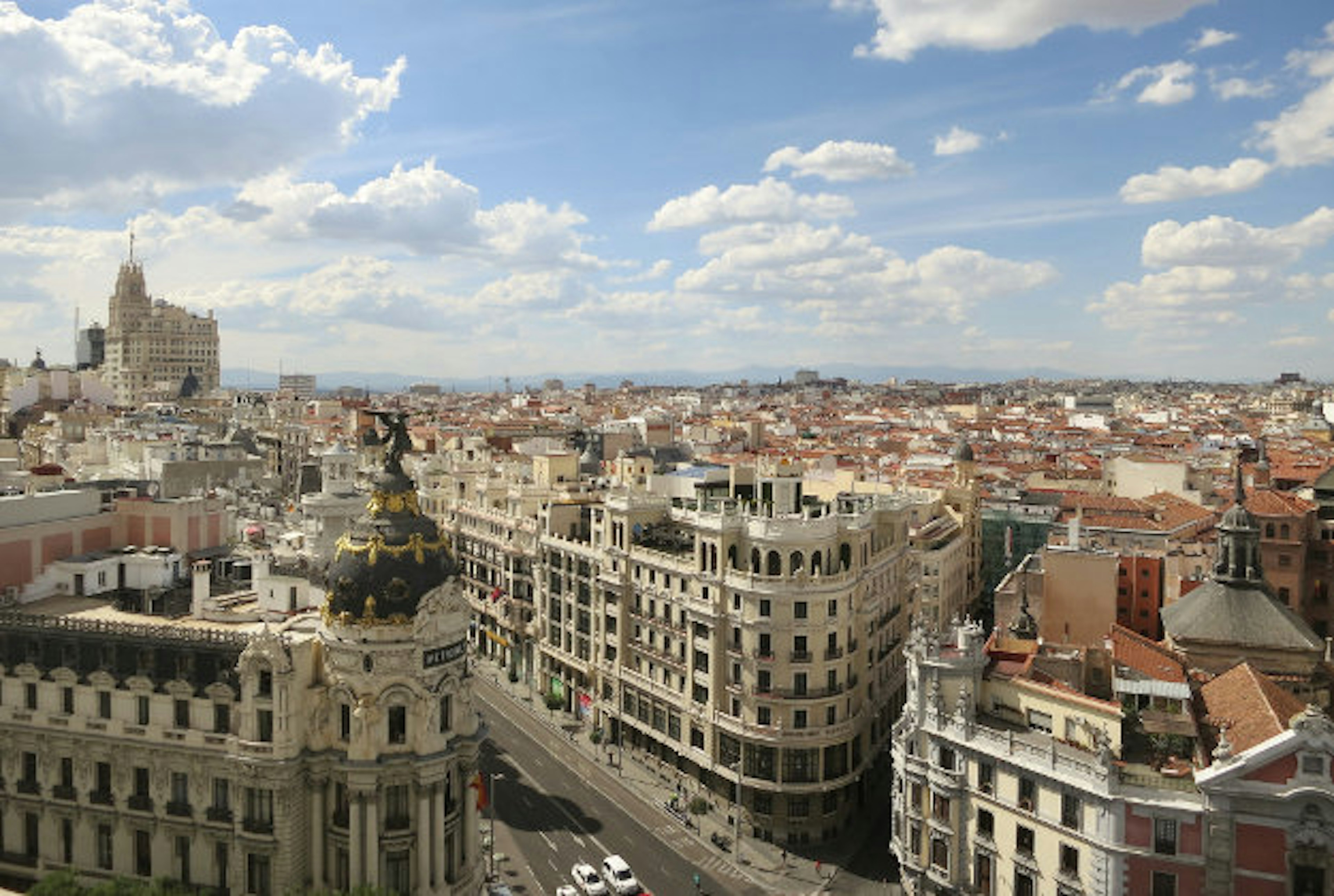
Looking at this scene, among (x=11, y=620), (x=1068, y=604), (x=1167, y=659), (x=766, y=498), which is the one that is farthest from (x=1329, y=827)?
(x=11, y=620)

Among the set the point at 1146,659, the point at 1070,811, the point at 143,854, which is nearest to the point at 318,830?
the point at 143,854

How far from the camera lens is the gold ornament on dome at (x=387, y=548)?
2307 inches

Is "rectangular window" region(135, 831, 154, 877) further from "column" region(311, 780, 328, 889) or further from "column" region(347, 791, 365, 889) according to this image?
"column" region(347, 791, 365, 889)

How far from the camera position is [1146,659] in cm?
6531

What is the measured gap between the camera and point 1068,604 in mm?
76188

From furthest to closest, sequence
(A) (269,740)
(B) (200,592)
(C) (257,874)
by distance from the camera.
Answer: (B) (200,592)
(C) (257,874)
(A) (269,740)

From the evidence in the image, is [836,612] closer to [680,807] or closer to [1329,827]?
[680,807]

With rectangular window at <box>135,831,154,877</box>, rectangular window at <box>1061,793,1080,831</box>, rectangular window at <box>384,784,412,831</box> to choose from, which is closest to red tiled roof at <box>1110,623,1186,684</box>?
rectangular window at <box>1061,793,1080,831</box>

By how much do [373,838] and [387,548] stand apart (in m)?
15.9

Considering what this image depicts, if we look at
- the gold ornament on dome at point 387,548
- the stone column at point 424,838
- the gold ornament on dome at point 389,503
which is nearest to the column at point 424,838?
the stone column at point 424,838

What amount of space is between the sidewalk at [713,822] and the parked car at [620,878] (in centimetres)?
836

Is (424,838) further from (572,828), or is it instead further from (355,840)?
(572,828)

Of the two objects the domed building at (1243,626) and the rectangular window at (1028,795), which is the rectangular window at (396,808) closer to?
the rectangular window at (1028,795)

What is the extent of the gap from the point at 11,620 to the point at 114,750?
34.8ft
